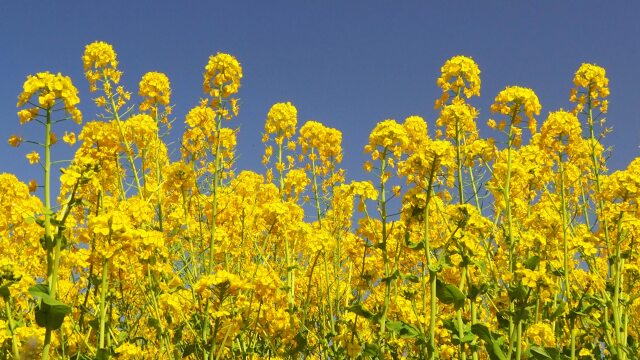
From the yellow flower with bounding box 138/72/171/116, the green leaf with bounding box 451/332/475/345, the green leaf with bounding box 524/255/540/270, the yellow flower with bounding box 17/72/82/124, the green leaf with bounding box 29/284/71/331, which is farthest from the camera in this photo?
the yellow flower with bounding box 138/72/171/116

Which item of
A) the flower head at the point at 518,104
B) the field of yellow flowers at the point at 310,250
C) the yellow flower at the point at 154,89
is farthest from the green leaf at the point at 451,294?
the yellow flower at the point at 154,89

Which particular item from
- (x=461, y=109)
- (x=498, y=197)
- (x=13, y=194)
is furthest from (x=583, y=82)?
(x=13, y=194)

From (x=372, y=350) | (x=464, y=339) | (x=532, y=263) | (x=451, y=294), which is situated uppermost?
(x=532, y=263)

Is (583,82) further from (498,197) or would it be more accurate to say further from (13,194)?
(13,194)

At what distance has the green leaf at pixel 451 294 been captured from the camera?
4.08 metres

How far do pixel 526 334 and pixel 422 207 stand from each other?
1556 mm

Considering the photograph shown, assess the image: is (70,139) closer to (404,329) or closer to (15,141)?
(15,141)

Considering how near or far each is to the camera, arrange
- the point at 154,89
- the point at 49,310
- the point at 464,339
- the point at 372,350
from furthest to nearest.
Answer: the point at 154,89 < the point at 372,350 < the point at 464,339 < the point at 49,310

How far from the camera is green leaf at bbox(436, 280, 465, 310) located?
4082 millimetres

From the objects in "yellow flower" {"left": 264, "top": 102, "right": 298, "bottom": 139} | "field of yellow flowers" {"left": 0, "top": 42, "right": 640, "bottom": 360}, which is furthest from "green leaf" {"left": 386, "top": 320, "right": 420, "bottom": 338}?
"yellow flower" {"left": 264, "top": 102, "right": 298, "bottom": 139}

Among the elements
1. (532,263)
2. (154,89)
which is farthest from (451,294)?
(154,89)

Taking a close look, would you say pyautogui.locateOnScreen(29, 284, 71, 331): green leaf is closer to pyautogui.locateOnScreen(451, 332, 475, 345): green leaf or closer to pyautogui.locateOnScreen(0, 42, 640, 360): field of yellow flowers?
pyautogui.locateOnScreen(0, 42, 640, 360): field of yellow flowers

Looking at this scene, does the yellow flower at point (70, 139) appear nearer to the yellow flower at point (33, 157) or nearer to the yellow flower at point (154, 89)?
the yellow flower at point (33, 157)

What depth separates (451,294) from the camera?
→ 13.6ft
